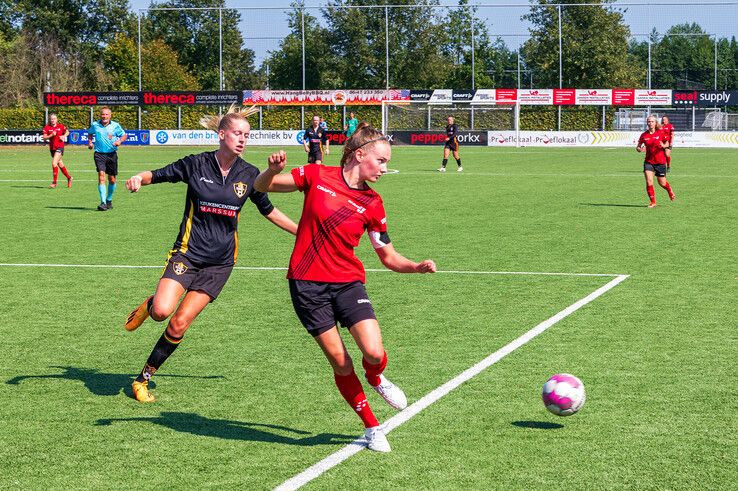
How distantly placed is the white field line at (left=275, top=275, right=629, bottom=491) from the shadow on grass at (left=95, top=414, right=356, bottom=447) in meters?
0.23

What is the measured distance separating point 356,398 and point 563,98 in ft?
197

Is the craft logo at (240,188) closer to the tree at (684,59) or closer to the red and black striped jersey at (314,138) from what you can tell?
the red and black striped jersey at (314,138)

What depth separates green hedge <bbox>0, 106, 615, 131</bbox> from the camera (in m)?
63.6

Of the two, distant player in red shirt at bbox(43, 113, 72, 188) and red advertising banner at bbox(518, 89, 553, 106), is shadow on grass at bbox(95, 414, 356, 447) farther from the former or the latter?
red advertising banner at bbox(518, 89, 553, 106)

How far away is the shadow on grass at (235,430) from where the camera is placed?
644 cm

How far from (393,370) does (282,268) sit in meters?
6.00

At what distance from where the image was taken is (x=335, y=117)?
67.1 metres

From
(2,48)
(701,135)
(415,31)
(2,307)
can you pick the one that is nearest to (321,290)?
(2,307)

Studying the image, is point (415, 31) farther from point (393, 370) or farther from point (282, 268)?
point (393, 370)

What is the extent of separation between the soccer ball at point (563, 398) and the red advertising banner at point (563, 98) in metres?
59.1

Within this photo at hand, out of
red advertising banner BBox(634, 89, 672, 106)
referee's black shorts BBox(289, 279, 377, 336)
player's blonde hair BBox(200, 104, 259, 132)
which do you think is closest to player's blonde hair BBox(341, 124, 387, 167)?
referee's black shorts BBox(289, 279, 377, 336)

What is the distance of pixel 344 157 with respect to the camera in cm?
632

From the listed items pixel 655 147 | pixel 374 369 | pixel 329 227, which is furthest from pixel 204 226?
pixel 655 147

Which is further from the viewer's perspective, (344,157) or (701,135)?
(701,135)
